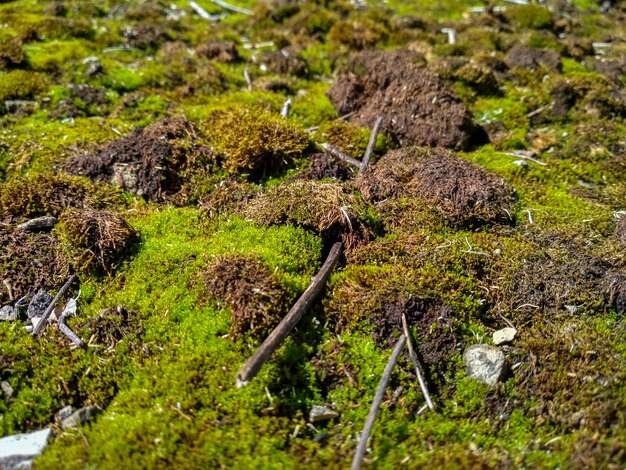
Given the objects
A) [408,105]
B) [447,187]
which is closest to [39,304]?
[447,187]

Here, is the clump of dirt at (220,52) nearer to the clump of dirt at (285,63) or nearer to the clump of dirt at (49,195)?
the clump of dirt at (285,63)

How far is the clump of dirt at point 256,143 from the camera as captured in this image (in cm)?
849

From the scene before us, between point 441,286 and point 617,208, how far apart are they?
4.22 meters

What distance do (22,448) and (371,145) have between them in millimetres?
7013

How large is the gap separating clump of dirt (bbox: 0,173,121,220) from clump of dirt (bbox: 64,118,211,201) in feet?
1.08

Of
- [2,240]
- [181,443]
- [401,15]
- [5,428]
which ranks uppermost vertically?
[401,15]

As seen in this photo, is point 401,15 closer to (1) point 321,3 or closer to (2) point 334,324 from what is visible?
(1) point 321,3

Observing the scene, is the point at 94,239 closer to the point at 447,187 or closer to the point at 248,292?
the point at 248,292

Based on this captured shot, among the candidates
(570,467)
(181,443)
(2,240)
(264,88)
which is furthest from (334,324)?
(264,88)

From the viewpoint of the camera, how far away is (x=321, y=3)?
19.7m

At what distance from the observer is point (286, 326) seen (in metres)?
5.52

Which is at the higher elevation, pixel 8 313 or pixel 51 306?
pixel 51 306

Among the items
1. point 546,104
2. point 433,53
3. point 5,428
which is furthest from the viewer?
point 433,53

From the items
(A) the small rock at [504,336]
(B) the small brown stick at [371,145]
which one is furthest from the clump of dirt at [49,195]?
(A) the small rock at [504,336]
